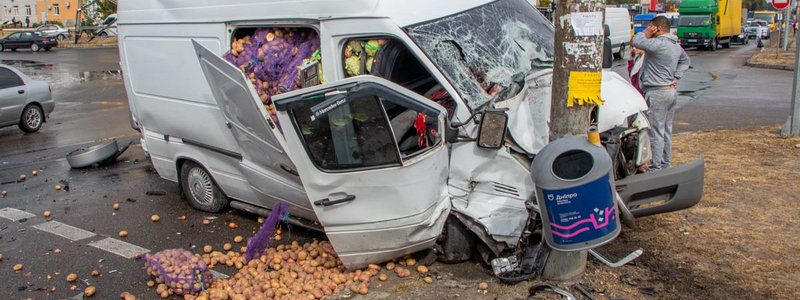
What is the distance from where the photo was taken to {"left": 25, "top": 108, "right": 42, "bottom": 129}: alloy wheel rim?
13.2m

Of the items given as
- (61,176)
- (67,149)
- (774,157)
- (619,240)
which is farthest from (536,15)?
(67,149)

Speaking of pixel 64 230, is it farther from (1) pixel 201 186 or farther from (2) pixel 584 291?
(2) pixel 584 291

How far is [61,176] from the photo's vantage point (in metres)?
9.08

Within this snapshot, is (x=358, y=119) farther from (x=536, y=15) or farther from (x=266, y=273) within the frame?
(x=536, y=15)

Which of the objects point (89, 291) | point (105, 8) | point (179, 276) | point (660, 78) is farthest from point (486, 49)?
point (105, 8)

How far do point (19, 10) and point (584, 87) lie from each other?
299 feet

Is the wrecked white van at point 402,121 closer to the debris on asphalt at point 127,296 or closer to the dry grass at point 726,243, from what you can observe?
the dry grass at point 726,243

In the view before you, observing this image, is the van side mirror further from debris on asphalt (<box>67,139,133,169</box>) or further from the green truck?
the green truck

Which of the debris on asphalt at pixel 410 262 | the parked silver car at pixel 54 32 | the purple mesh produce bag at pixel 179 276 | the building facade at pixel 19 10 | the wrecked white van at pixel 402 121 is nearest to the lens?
the wrecked white van at pixel 402 121

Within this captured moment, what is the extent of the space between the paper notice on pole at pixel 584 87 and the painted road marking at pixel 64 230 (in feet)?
15.5

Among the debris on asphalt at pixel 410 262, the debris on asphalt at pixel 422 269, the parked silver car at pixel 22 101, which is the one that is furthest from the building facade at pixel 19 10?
the debris on asphalt at pixel 422 269

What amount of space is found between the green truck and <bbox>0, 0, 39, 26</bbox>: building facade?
72997mm

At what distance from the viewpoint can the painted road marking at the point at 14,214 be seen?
283 inches

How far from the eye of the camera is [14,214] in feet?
24.0
